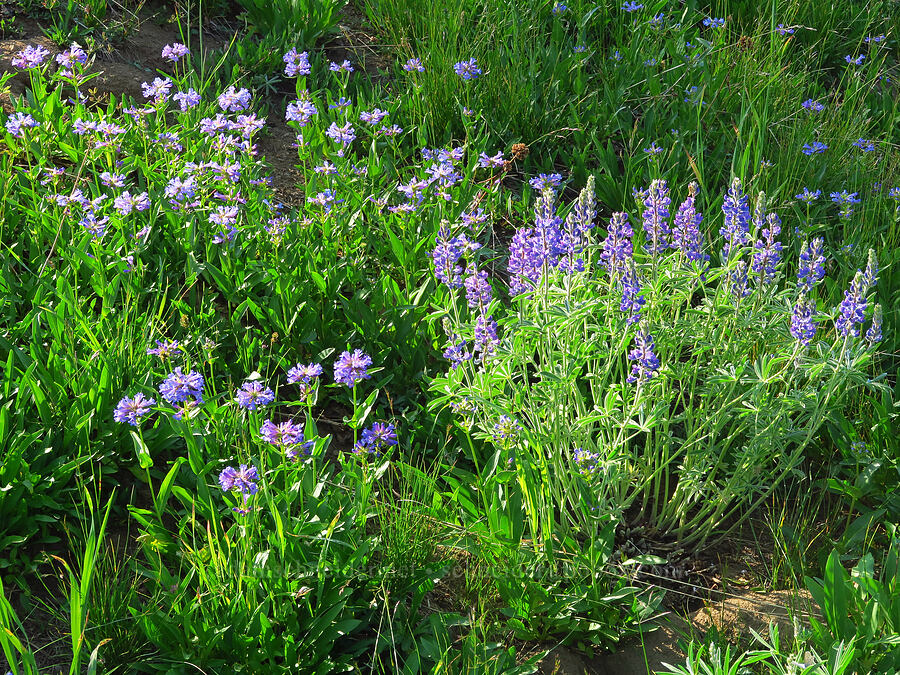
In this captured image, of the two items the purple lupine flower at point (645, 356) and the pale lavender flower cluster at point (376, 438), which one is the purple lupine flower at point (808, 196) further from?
the pale lavender flower cluster at point (376, 438)

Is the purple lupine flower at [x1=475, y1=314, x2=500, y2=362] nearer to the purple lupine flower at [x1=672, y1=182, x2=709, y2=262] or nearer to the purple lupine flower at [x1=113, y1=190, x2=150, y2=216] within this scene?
the purple lupine flower at [x1=672, y1=182, x2=709, y2=262]

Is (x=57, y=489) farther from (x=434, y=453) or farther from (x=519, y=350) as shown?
(x=519, y=350)

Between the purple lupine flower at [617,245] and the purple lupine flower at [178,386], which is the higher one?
the purple lupine flower at [617,245]

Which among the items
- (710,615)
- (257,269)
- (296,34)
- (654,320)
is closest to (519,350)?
(654,320)

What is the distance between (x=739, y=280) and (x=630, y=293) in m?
0.32

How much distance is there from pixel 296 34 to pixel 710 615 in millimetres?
3512

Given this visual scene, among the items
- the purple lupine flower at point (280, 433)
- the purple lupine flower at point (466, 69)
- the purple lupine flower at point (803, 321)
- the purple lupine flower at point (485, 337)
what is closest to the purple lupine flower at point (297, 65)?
the purple lupine flower at point (466, 69)

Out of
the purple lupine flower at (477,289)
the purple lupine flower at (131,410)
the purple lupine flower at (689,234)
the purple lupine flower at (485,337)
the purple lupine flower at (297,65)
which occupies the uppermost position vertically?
the purple lupine flower at (297,65)

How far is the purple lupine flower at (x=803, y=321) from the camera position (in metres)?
2.04

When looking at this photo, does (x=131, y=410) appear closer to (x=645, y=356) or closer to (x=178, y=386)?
(x=178, y=386)

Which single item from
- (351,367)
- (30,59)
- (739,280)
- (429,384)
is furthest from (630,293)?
(30,59)

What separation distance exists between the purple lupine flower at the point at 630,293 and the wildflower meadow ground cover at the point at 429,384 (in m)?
0.01

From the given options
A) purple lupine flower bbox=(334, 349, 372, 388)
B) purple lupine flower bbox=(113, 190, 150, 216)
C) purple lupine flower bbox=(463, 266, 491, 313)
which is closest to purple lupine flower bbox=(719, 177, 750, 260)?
purple lupine flower bbox=(463, 266, 491, 313)

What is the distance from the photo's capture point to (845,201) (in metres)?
3.64
